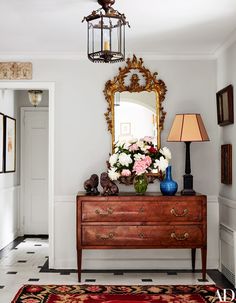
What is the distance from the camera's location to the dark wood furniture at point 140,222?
4.88 m

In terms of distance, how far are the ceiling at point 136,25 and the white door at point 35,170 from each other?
2.53 meters

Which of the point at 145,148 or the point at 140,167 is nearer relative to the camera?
the point at 140,167

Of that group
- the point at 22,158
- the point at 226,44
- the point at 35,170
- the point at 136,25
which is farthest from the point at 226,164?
the point at 22,158

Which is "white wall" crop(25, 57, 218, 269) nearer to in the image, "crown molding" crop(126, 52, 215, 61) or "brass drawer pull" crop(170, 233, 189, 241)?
"crown molding" crop(126, 52, 215, 61)

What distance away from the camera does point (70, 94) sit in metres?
5.52

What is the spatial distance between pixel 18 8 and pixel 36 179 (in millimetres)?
4341

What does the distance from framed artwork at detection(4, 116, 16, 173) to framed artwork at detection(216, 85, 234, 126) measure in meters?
3.20

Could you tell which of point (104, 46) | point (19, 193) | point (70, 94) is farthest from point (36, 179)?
point (104, 46)

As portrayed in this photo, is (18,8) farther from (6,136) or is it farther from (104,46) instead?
(6,136)

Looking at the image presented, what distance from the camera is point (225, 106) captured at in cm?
506

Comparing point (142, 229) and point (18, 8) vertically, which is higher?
point (18, 8)

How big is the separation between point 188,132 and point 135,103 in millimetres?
780

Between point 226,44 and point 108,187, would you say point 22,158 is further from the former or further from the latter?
point 226,44

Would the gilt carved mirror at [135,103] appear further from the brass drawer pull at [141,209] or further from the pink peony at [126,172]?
the brass drawer pull at [141,209]
